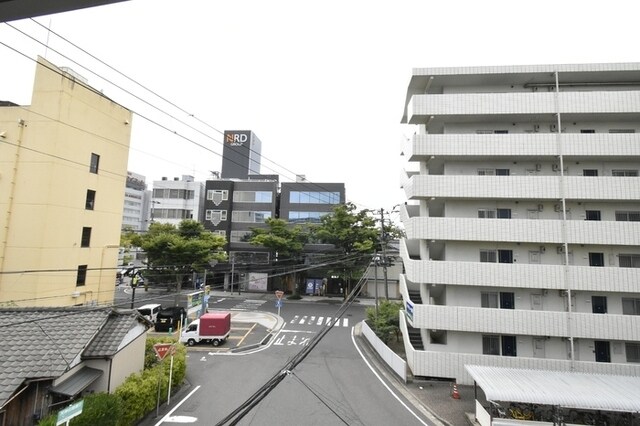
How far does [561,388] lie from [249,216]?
36.9 meters

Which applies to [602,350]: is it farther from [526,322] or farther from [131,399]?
[131,399]

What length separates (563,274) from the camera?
615 inches

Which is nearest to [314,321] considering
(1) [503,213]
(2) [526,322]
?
(2) [526,322]

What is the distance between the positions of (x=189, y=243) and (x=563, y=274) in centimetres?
2754

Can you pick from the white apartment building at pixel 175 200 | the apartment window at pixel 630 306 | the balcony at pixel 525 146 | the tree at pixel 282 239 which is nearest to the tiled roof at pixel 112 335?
the balcony at pixel 525 146

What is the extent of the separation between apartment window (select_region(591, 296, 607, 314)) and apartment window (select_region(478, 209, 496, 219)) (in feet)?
19.7

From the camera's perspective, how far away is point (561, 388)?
11562 millimetres

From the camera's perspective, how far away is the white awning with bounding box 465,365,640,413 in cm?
1056

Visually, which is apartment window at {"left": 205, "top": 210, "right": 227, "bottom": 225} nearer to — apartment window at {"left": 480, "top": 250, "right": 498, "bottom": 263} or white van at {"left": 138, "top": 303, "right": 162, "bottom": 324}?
white van at {"left": 138, "top": 303, "right": 162, "bottom": 324}

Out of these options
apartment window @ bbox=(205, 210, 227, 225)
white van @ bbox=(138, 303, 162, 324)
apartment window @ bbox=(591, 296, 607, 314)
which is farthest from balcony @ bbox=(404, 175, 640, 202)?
apartment window @ bbox=(205, 210, 227, 225)

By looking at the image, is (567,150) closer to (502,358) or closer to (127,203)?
(502,358)

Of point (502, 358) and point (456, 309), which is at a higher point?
point (456, 309)

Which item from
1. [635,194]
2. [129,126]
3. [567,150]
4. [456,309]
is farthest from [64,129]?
[635,194]

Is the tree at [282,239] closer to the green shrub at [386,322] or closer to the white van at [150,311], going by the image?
the white van at [150,311]
